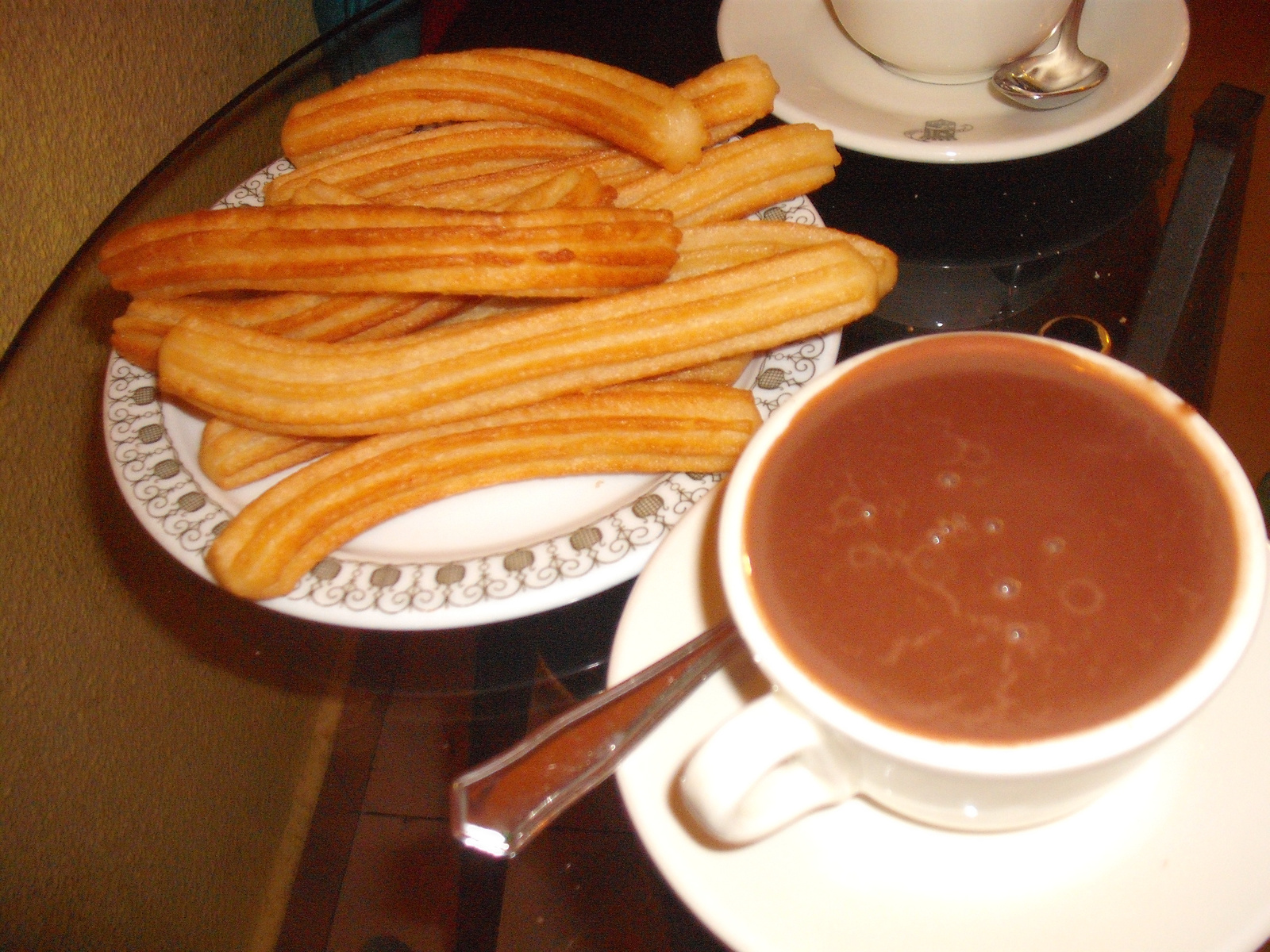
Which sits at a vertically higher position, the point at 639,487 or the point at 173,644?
the point at 639,487

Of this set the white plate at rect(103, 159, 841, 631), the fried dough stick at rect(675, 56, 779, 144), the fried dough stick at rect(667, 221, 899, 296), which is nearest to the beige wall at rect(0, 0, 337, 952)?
the white plate at rect(103, 159, 841, 631)

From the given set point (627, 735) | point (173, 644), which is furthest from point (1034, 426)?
point (173, 644)

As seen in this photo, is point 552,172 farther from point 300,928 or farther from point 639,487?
point 300,928

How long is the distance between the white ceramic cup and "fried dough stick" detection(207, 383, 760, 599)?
459mm

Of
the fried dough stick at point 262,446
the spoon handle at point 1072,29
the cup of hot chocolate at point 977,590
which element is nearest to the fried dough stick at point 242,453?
the fried dough stick at point 262,446

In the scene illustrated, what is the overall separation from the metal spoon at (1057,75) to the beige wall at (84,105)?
81 cm

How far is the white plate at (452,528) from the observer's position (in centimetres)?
54

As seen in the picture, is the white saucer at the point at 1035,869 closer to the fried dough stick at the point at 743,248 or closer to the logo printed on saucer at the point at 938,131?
the fried dough stick at the point at 743,248

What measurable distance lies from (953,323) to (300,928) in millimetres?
632

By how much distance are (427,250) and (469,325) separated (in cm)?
5

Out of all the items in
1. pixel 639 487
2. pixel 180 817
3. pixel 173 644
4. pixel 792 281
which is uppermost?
pixel 792 281

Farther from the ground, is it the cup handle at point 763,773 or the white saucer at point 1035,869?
the cup handle at point 763,773

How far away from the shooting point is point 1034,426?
39 cm

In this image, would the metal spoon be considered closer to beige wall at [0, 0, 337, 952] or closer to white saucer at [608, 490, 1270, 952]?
white saucer at [608, 490, 1270, 952]
